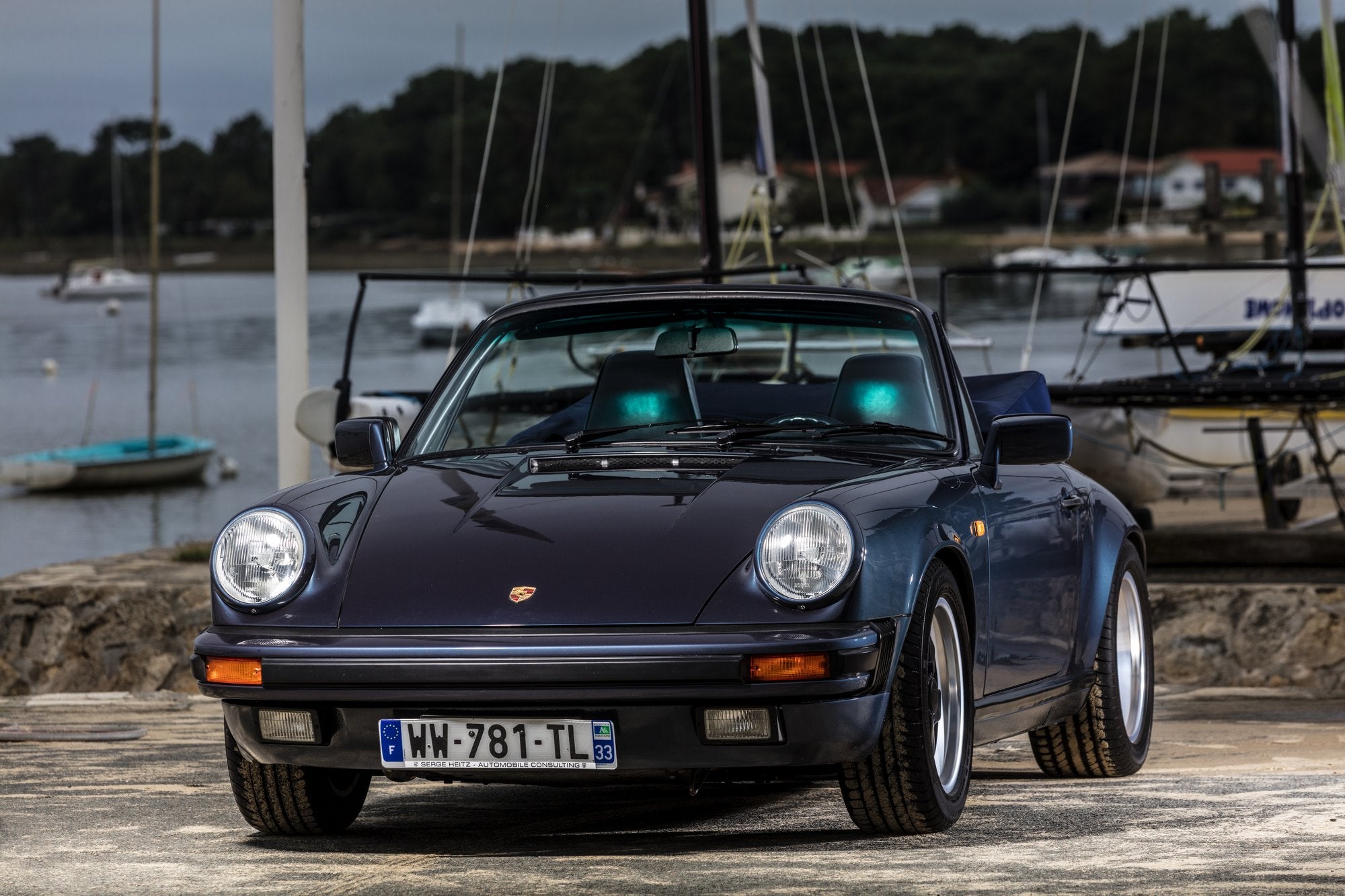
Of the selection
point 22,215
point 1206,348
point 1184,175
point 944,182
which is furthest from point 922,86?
point 1206,348

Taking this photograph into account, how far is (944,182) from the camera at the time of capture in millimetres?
141250

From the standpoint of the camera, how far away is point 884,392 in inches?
244

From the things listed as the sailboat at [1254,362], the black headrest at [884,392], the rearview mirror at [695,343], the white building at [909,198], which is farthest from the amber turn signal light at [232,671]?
the white building at [909,198]

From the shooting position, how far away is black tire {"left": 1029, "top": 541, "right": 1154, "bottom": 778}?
22.2 ft

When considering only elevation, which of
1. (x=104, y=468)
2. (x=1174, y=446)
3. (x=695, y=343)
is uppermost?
(x=695, y=343)

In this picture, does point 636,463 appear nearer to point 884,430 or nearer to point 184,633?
point 884,430

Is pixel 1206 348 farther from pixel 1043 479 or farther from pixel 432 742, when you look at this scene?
pixel 432 742

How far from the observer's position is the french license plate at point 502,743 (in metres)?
4.91

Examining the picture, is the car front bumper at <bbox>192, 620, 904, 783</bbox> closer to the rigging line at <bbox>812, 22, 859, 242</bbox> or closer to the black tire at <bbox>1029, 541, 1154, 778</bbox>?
the black tire at <bbox>1029, 541, 1154, 778</bbox>

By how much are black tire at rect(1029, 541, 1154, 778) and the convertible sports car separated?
0.46 meters

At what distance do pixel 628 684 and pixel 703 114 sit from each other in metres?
10.6

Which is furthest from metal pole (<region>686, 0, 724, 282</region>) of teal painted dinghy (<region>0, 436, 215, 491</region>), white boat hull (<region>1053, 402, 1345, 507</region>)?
teal painted dinghy (<region>0, 436, 215, 491</region>)

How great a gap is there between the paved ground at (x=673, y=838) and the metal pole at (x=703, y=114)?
7.84 m

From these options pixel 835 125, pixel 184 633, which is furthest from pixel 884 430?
pixel 835 125
